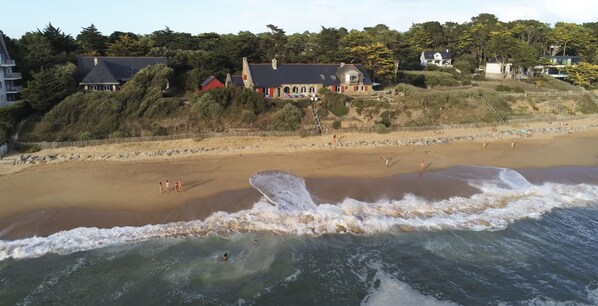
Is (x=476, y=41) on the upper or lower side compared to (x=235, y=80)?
upper

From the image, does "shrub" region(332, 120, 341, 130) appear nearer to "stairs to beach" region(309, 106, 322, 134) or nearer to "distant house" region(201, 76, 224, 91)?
"stairs to beach" region(309, 106, 322, 134)

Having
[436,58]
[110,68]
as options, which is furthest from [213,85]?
[436,58]

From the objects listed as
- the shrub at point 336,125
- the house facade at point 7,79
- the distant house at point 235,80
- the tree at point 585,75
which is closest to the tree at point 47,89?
the house facade at point 7,79

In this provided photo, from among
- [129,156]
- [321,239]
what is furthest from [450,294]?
[129,156]

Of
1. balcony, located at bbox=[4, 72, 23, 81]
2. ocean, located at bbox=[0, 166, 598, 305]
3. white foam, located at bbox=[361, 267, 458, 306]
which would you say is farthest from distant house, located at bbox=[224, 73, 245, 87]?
white foam, located at bbox=[361, 267, 458, 306]

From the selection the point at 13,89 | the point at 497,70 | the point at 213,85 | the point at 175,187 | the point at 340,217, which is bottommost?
the point at 340,217

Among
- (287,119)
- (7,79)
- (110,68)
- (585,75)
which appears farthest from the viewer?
(585,75)

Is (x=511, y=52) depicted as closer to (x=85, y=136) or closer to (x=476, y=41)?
(x=476, y=41)

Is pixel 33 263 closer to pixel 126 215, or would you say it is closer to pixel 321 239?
pixel 126 215
